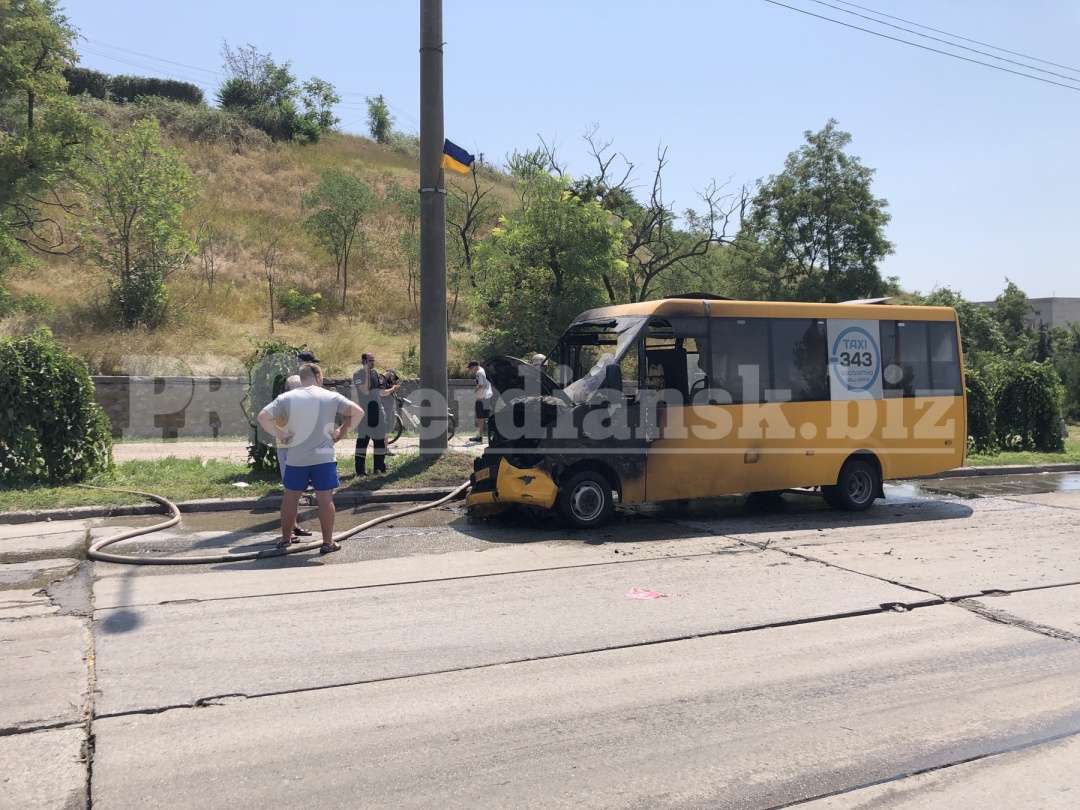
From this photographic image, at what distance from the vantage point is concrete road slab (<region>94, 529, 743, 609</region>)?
22.6 ft

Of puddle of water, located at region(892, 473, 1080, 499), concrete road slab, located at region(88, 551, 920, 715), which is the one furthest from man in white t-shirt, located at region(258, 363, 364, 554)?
puddle of water, located at region(892, 473, 1080, 499)

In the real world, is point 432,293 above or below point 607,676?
above

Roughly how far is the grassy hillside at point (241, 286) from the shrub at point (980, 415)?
41.8ft

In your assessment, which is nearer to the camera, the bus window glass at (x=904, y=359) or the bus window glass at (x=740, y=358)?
the bus window glass at (x=740, y=358)

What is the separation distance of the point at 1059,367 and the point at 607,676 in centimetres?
3767

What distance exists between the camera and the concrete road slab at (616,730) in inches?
147

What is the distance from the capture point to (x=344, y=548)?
8.66m

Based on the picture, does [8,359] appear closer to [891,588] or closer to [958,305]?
[891,588]

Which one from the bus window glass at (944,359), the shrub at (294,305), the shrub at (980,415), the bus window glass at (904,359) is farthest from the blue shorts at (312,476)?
the shrub at (294,305)

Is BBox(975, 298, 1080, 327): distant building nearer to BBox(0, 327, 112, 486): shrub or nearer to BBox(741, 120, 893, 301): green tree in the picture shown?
BBox(741, 120, 893, 301): green tree

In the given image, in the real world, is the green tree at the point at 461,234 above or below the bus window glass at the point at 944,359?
above

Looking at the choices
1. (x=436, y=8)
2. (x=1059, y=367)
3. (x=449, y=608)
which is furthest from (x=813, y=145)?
(x=449, y=608)

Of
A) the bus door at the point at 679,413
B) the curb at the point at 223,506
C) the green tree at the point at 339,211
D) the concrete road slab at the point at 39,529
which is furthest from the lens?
the green tree at the point at 339,211

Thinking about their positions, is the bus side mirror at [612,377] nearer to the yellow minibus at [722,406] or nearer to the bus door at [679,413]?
the yellow minibus at [722,406]
